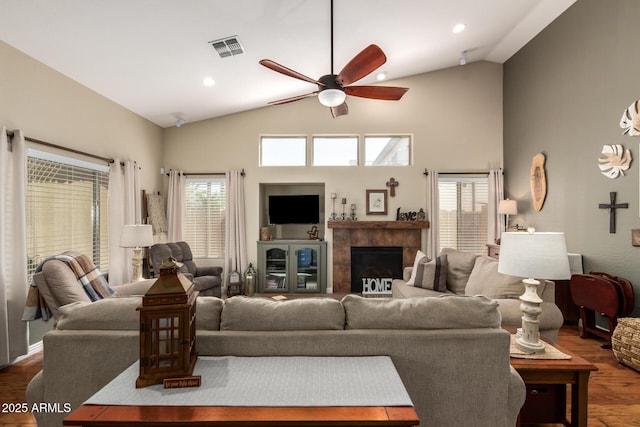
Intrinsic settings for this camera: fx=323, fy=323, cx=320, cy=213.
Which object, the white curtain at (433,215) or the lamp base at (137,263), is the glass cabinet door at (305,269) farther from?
the lamp base at (137,263)

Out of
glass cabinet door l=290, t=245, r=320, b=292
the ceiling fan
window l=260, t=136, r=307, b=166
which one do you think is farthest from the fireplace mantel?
the ceiling fan

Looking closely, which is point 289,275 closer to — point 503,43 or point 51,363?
point 51,363

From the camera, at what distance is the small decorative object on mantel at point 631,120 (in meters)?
3.27

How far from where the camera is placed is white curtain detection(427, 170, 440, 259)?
559cm

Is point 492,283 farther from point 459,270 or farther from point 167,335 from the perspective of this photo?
point 167,335

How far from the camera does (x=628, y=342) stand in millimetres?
2789

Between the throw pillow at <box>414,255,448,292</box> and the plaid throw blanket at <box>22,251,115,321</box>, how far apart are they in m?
3.17

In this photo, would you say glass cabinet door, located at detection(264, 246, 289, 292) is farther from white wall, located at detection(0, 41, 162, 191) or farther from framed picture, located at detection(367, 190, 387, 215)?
white wall, located at detection(0, 41, 162, 191)

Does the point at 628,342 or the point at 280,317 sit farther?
the point at 628,342

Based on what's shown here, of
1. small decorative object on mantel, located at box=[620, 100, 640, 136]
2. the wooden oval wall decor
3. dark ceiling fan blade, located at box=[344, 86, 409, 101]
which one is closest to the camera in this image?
dark ceiling fan blade, located at box=[344, 86, 409, 101]

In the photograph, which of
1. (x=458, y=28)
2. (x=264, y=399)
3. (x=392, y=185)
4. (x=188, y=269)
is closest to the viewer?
(x=264, y=399)

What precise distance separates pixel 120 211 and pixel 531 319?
15.6 feet

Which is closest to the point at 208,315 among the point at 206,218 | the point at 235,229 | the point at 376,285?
the point at 235,229

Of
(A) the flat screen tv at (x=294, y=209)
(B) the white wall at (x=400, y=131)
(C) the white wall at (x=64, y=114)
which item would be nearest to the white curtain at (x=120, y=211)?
(C) the white wall at (x=64, y=114)
